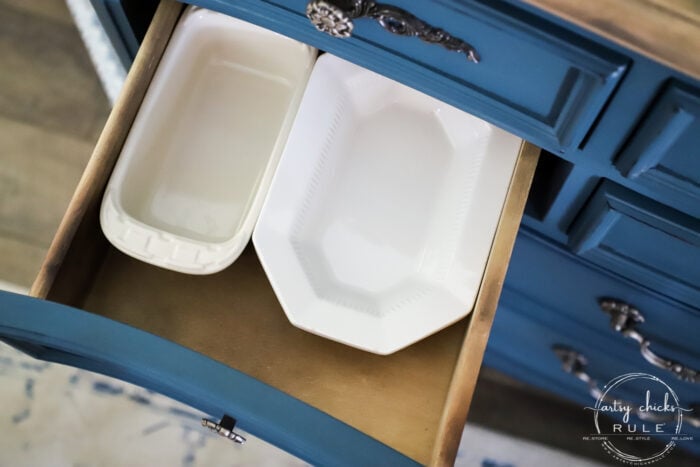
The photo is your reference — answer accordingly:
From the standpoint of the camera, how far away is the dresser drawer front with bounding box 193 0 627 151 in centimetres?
48

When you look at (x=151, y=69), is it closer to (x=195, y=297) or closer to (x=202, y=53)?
(x=202, y=53)

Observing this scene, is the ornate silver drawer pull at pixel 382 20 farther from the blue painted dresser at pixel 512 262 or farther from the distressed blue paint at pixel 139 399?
the distressed blue paint at pixel 139 399

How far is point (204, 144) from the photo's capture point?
2.55 ft

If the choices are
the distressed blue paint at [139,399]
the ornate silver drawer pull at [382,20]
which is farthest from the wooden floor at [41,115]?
the ornate silver drawer pull at [382,20]

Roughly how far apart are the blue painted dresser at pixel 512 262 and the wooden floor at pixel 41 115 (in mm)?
550

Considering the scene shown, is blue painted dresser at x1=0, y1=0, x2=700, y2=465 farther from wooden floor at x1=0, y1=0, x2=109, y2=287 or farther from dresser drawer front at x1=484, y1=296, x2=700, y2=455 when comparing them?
wooden floor at x1=0, y1=0, x2=109, y2=287

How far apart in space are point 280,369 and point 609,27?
45cm

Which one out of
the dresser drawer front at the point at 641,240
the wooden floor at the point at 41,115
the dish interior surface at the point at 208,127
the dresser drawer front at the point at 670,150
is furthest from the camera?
the wooden floor at the point at 41,115

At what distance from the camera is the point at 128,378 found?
0.62 m

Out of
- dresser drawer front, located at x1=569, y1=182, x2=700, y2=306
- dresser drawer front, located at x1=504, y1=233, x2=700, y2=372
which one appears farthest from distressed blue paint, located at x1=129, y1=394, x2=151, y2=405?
dresser drawer front, located at x1=569, y1=182, x2=700, y2=306

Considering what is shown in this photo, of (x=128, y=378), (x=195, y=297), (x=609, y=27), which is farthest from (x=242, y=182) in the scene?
(x=609, y=27)

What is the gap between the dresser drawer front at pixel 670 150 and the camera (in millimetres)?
460

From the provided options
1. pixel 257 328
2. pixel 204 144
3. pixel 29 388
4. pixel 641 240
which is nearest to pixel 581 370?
pixel 641 240

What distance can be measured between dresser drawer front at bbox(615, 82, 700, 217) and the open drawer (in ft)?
0.46
